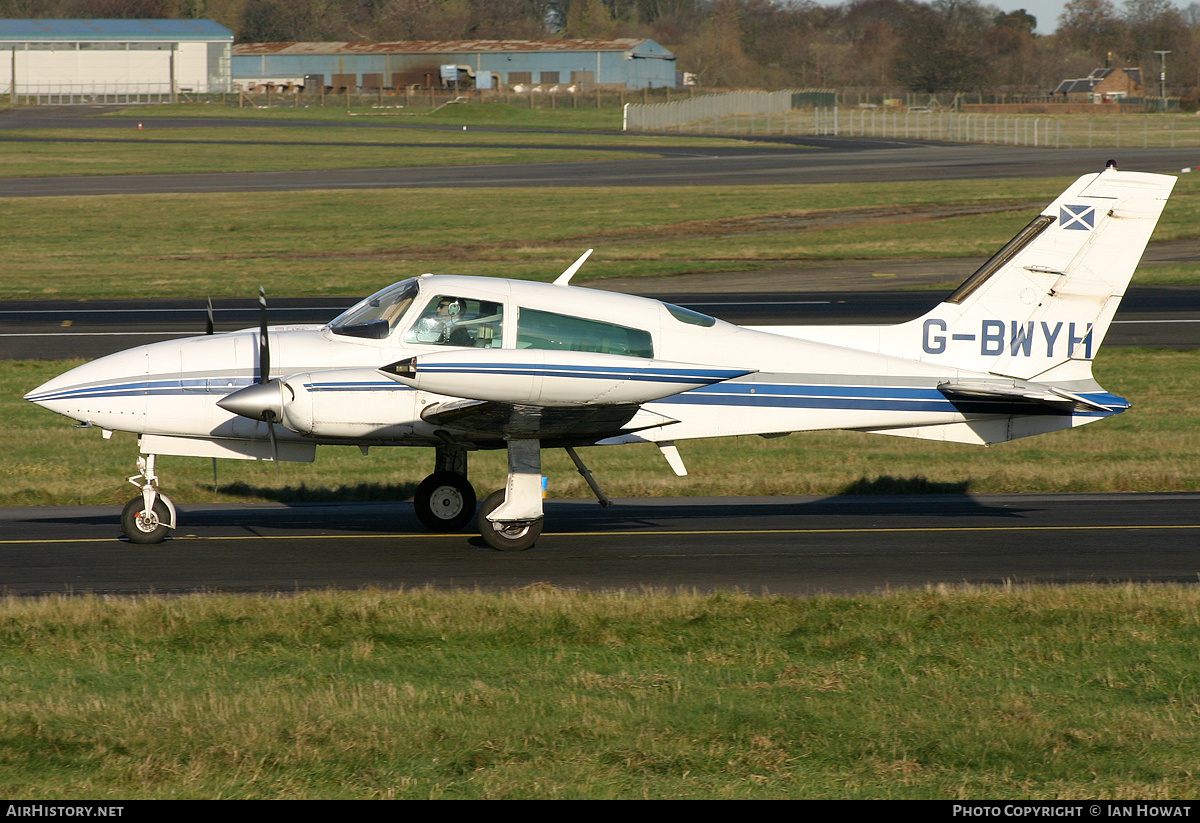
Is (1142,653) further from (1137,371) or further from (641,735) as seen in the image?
(1137,371)

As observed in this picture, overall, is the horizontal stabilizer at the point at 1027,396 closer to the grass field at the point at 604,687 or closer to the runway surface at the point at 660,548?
the runway surface at the point at 660,548

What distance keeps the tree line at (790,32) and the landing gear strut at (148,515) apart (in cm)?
14152

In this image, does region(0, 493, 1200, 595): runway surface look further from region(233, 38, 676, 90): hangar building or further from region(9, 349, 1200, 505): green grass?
region(233, 38, 676, 90): hangar building

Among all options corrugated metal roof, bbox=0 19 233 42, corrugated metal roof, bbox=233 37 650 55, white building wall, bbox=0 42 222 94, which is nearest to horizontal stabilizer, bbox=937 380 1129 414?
corrugated metal roof, bbox=233 37 650 55

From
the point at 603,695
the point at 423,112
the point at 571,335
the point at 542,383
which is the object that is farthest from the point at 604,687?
the point at 423,112

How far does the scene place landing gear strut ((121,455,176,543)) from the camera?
13094 mm

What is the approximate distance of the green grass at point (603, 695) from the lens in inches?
277

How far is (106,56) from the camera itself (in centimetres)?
13000

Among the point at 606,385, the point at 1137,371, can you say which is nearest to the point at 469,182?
the point at 1137,371

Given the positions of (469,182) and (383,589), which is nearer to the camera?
(383,589)

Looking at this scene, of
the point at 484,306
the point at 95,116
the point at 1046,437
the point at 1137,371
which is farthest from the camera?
the point at 95,116

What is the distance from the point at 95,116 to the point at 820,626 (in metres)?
113

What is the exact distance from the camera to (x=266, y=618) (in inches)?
398

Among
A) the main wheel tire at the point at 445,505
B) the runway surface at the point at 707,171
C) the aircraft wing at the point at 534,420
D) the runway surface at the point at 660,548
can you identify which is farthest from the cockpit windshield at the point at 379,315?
the runway surface at the point at 707,171
